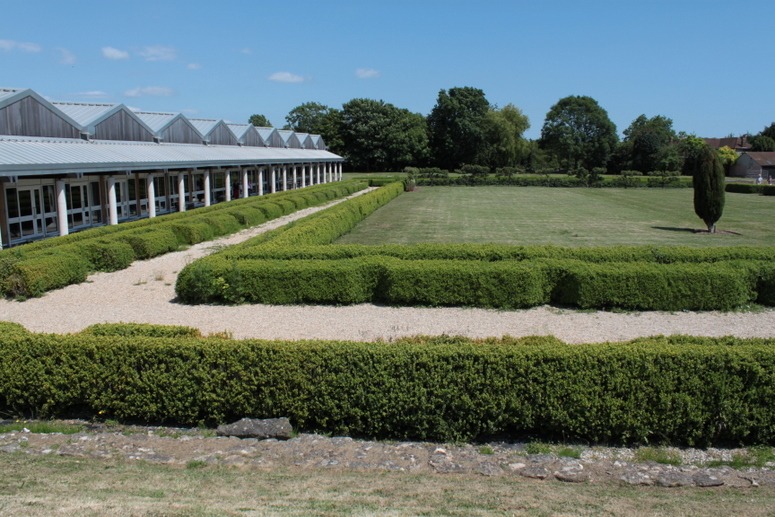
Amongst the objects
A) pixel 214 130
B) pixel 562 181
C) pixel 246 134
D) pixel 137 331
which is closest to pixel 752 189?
pixel 562 181

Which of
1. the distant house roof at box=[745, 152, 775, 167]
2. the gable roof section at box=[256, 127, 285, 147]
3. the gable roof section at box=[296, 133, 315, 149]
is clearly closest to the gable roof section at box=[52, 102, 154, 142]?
the gable roof section at box=[256, 127, 285, 147]

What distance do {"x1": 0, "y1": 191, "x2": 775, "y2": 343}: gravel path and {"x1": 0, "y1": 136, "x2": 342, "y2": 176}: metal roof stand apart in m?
6.27

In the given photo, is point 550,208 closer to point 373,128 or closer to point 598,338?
point 598,338

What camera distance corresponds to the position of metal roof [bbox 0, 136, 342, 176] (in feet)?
61.9

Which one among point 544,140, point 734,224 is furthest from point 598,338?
point 544,140

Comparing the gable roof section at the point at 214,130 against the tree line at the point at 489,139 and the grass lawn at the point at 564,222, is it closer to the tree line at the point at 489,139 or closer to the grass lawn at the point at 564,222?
the grass lawn at the point at 564,222

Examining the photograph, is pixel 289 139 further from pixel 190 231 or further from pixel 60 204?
pixel 60 204

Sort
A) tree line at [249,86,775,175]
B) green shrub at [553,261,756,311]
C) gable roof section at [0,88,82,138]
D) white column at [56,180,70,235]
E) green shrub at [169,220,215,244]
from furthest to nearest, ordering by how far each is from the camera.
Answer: tree line at [249,86,775,175], gable roof section at [0,88,82,138], green shrub at [169,220,215,244], white column at [56,180,70,235], green shrub at [553,261,756,311]

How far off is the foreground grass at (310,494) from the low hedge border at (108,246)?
9.31 m

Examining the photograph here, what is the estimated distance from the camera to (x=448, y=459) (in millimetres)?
6602

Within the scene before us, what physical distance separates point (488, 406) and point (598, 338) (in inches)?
190

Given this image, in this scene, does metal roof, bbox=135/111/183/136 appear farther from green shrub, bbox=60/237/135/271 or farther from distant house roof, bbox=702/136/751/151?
distant house roof, bbox=702/136/751/151

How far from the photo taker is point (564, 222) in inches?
1200

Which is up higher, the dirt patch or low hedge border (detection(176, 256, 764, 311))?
low hedge border (detection(176, 256, 764, 311))
